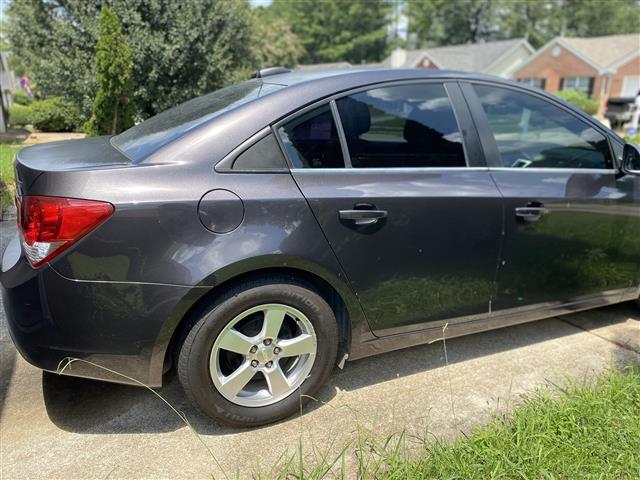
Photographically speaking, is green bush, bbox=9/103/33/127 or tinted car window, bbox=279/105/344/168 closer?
tinted car window, bbox=279/105/344/168

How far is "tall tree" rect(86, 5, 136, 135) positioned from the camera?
884 centimetres

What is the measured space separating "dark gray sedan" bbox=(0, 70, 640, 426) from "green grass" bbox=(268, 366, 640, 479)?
1.51ft

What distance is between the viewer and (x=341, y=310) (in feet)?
8.20

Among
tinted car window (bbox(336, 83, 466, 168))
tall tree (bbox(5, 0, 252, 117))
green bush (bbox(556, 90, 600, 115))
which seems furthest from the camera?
green bush (bbox(556, 90, 600, 115))

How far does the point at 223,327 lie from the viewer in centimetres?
217

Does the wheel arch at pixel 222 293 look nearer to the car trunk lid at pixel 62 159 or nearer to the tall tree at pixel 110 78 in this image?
A: the car trunk lid at pixel 62 159

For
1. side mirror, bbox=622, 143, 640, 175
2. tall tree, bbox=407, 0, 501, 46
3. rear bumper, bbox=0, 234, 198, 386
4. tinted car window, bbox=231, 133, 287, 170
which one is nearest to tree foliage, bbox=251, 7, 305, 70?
side mirror, bbox=622, 143, 640, 175

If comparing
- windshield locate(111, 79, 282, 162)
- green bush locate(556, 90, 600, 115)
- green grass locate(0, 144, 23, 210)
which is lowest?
green bush locate(556, 90, 600, 115)

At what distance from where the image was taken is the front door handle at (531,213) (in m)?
2.74

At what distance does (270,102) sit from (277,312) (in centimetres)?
96

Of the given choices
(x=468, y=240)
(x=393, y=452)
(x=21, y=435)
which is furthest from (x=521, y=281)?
(x=21, y=435)

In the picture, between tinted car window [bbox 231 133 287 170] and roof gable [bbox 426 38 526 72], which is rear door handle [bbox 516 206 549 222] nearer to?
tinted car window [bbox 231 133 287 170]

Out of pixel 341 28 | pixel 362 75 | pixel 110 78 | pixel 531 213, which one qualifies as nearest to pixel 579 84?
pixel 341 28

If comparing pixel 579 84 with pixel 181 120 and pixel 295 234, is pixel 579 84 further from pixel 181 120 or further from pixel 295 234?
pixel 295 234
